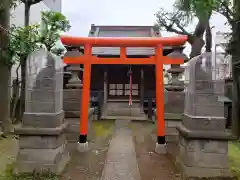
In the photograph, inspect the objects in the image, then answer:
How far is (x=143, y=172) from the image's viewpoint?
4.92 m

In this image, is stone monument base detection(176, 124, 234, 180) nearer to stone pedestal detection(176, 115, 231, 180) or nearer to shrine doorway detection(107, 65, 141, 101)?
stone pedestal detection(176, 115, 231, 180)

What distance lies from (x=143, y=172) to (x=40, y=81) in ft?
8.96

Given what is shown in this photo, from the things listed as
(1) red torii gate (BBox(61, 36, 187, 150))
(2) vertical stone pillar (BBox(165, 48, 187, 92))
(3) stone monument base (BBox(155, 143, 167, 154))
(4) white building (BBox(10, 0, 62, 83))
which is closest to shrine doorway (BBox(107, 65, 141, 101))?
(4) white building (BBox(10, 0, 62, 83))

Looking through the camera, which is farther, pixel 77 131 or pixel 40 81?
pixel 77 131

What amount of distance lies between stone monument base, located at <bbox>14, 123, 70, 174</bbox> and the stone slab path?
106cm

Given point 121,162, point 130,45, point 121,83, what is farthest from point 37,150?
point 121,83

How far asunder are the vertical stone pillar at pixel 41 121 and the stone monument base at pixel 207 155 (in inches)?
98.9

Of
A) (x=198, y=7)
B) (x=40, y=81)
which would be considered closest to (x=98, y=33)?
(x=198, y=7)

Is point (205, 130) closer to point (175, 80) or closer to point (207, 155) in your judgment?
point (207, 155)

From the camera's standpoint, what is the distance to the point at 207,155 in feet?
15.1

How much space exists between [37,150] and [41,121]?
0.55 metres

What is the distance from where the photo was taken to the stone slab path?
465 centimetres

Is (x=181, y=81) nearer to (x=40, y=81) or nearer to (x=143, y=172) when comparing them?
(x=143, y=172)

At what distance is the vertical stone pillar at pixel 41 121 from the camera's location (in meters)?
4.61
